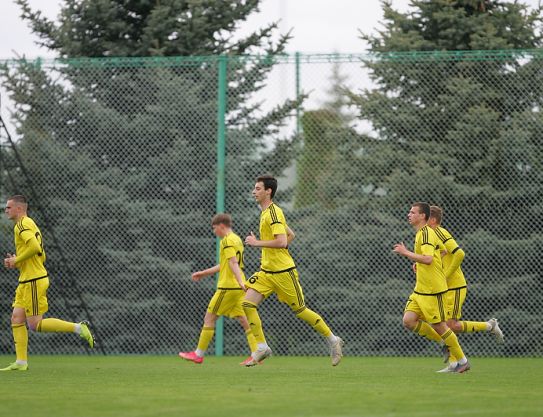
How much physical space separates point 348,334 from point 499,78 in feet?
14.1

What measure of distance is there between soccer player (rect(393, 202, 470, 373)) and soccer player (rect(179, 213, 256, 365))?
80.7 inches

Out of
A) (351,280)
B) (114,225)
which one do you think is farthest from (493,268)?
(114,225)

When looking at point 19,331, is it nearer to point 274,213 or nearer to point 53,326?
point 53,326

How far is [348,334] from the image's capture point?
1600 cm

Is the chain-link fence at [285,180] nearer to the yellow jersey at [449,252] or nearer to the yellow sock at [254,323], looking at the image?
the yellow jersey at [449,252]

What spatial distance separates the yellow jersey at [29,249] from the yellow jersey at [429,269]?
430 cm

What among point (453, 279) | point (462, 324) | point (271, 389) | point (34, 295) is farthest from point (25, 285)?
point (462, 324)

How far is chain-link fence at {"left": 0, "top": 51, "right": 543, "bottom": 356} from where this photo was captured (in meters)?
15.8

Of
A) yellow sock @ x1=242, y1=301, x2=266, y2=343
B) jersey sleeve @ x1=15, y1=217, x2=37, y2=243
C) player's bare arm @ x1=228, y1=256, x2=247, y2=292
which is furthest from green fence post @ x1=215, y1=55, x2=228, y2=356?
jersey sleeve @ x1=15, y1=217, x2=37, y2=243

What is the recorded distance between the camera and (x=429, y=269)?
12539 mm

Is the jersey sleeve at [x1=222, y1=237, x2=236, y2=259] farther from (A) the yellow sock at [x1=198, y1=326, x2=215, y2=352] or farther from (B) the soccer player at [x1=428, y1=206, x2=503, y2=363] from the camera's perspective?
(B) the soccer player at [x1=428, y1=206, x2=503, y2=363]

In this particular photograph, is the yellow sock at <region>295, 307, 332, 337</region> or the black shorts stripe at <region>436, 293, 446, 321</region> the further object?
the yellow sock at <region>295, 307, 332, 337</region>

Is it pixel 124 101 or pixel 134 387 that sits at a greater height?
pixel 124 101

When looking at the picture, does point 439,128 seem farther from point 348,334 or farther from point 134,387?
point 134,387
